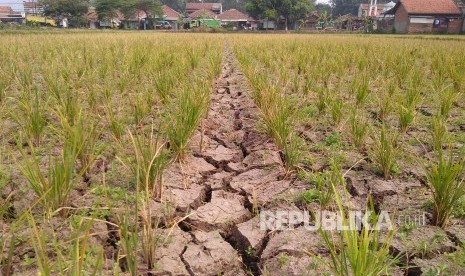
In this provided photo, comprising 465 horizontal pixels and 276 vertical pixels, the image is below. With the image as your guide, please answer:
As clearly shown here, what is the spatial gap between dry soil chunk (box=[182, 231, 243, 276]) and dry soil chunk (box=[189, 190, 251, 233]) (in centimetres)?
7

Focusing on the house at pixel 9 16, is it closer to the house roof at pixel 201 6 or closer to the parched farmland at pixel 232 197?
the house roof at pixel 201 6

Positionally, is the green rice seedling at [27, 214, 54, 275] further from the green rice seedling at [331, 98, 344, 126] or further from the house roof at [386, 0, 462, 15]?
the house roof at [386, 0, 462, 15]

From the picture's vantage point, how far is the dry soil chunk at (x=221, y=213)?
1645mm

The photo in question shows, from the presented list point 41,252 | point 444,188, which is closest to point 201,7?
point 444,188

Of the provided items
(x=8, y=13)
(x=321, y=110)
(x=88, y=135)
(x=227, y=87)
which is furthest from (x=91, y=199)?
(x=8, y=13)

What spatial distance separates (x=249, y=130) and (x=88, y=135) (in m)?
1.43

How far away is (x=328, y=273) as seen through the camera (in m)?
1.24

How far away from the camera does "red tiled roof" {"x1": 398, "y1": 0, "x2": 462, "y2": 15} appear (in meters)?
33.4

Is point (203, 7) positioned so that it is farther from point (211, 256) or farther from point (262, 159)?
point (211, 256)

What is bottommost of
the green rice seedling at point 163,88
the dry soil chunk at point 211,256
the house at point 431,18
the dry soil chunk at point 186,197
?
the dry soil chunk at point 211,256

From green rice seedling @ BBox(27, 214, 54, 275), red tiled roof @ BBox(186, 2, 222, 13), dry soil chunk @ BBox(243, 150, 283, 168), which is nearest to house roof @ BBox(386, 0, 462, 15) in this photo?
dry soil chunk @ BBox(243, 150, 283, 168)

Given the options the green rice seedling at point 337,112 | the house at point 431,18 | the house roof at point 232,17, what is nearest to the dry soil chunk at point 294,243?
the green rice seedling at point 337,112

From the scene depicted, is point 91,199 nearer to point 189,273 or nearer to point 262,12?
point 189,273

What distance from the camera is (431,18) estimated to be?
110ft
